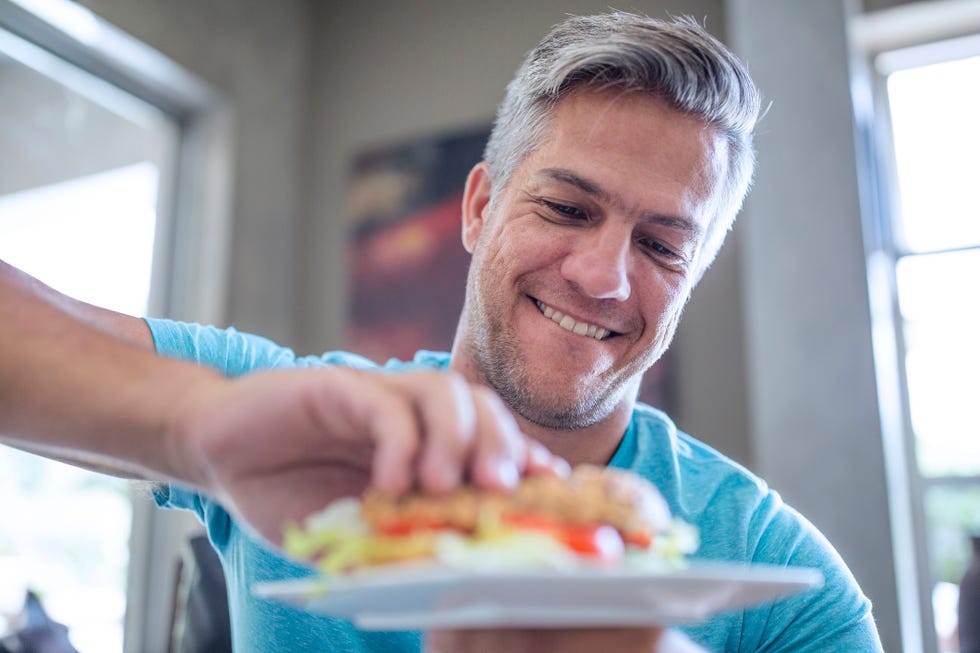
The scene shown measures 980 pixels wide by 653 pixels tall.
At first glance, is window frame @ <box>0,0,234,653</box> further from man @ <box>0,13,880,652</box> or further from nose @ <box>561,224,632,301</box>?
nose @ <box>561,224,632,301</box>

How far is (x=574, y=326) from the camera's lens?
1353 mm

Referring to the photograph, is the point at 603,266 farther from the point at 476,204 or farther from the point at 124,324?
the point at 124,324

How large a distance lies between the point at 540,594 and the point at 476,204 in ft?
3.74

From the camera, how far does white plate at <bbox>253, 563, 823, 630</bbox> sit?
56cm

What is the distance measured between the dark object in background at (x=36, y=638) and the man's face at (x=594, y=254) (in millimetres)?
1175

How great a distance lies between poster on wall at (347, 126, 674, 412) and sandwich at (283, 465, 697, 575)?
308cm

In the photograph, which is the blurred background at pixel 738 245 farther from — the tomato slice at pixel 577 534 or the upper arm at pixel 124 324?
the tomato slice at pixel 577 534

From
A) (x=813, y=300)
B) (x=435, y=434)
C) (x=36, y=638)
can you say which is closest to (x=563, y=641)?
(x=435, y=434)

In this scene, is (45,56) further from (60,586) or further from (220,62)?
(60,586)

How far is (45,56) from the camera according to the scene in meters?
3.27

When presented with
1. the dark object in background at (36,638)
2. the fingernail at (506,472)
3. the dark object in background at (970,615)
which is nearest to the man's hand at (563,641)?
the fingernail at (506,472)

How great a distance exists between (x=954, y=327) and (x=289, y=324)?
267 cm

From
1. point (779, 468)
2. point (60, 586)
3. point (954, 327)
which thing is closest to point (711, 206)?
point (779, 468)

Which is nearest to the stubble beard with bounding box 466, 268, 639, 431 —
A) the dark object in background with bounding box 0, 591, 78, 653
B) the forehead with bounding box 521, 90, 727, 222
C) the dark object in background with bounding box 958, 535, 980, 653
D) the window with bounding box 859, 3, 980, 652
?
the forehead with bounding box 521, 90, 727, 222
